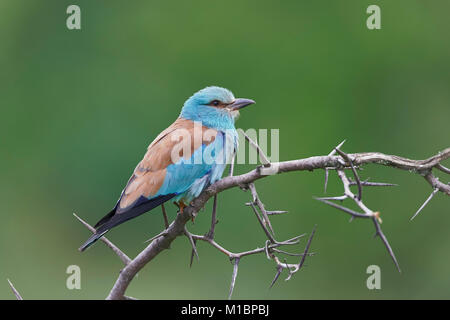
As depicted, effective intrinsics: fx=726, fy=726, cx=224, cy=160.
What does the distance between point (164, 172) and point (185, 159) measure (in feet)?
0.53

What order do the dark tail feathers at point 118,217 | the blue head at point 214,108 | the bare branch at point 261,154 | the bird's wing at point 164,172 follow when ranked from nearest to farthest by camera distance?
1. the bare branch at point 261,154
2. the dark tail feathers at point 118,217
3. the bird's wing at point 164,172
4. the blue head at point 214,108

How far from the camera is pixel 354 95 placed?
26.9 ft

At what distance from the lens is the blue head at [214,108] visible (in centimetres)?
451

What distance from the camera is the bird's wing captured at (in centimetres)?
383

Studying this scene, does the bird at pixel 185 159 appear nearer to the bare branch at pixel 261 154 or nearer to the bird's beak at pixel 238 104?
the bird's beak at pixel 238 104

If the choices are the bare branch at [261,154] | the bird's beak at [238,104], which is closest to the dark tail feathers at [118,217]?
the bird's beak at [238,104]

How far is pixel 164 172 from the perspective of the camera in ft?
13.1

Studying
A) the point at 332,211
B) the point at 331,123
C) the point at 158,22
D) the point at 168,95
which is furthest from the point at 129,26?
the point at 332,211

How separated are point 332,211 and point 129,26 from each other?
3.47 meters

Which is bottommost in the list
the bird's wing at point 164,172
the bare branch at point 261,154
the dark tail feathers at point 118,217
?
the dark tail feathers at point 118,217

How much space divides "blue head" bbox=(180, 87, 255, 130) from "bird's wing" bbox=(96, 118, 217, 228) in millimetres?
221

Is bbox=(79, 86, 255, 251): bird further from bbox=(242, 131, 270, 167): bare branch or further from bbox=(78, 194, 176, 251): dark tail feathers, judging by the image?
bbox=(242, 131, 270, 167): bare branch

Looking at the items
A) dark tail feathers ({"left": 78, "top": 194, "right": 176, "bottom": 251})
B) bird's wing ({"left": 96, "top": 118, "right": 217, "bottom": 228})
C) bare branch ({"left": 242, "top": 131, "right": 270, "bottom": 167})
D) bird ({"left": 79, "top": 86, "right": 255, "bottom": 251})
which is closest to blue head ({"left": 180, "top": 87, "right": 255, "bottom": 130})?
bird ({"left": 79, "top": 86, "right": 255, "bottom": 251})

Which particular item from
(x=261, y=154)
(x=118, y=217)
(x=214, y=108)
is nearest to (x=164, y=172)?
(x=118, y=217)
